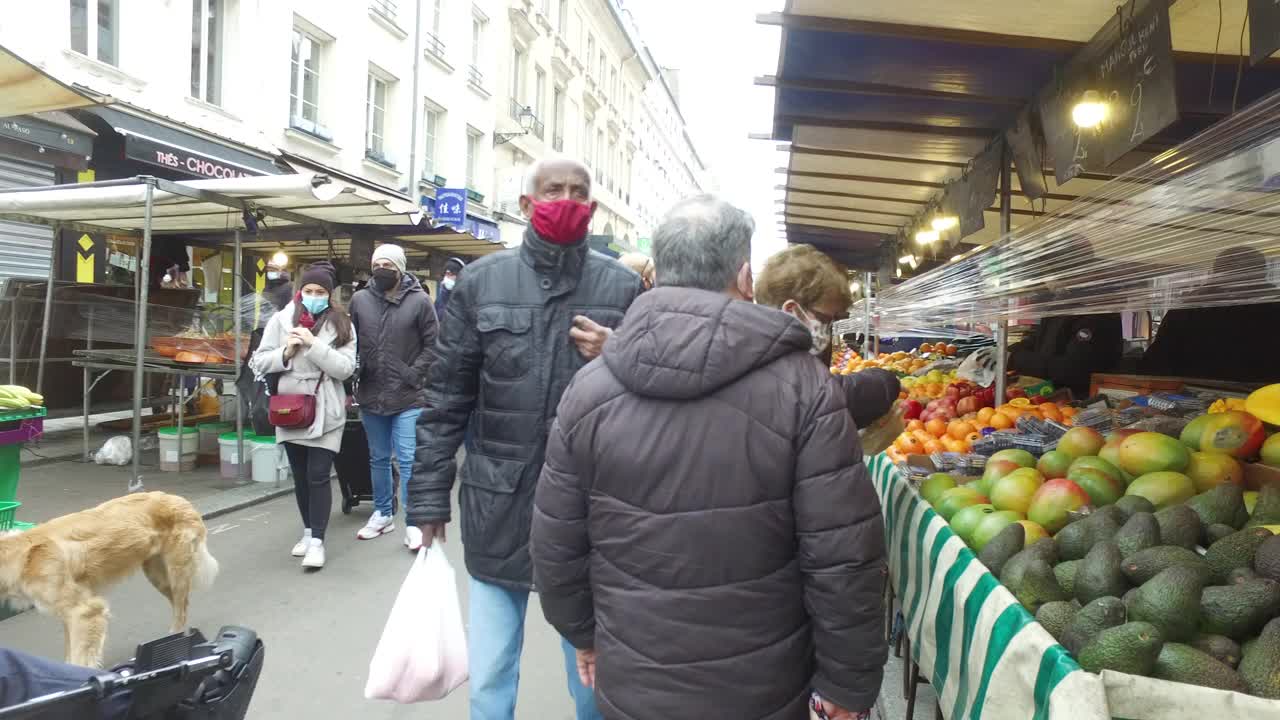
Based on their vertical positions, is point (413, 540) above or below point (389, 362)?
below

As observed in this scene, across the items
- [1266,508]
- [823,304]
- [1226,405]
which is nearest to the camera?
[1266,508]

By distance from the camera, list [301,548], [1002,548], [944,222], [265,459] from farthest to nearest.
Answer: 1. [944,222]
2. [265,459]
3. [301,548]
4. [1002,548]

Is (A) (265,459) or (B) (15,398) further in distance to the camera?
(A) (265,459)

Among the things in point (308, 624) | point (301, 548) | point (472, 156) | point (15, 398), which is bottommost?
point (308, 624)

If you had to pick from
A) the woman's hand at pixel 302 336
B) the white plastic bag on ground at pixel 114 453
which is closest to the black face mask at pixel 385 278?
the woman's hand at pixel 302 336

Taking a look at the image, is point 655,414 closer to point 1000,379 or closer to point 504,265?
point 504,265

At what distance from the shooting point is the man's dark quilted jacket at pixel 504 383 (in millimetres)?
2490

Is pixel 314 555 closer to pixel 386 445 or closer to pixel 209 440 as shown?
pixel 386 445

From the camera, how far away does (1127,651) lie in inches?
62.1

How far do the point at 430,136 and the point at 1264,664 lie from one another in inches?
799

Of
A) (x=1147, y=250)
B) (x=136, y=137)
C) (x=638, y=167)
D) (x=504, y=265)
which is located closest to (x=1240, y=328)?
(x=1147, y=250)

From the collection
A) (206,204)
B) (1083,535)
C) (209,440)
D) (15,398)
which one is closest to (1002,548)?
(1083,535)

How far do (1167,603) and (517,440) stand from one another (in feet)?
5.73

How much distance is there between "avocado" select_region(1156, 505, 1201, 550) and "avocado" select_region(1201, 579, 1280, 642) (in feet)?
1.03
